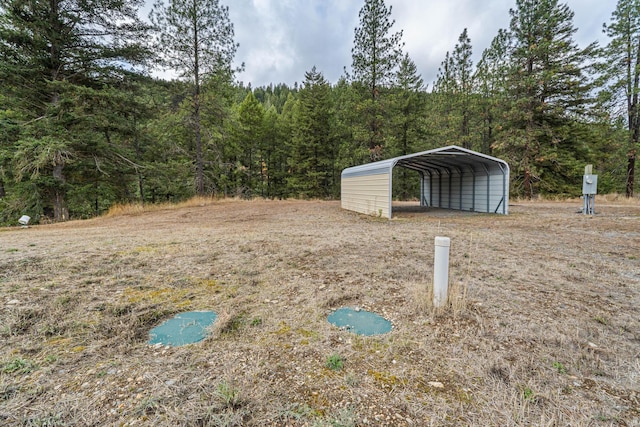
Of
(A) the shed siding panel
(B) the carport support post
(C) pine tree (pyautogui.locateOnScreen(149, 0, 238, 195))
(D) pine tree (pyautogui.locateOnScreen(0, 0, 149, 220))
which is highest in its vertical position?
(C) pine tree (pyautogui.locateOnScreen(149, 0, 238, 195))

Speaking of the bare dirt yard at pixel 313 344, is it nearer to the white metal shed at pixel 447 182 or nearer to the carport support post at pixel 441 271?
the carport support post at pixel 441 271

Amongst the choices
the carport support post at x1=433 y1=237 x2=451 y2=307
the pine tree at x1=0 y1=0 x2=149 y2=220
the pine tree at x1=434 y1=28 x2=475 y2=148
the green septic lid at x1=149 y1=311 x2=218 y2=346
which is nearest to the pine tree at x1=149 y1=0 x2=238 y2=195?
the pine tree at x1=0 y1=0 x2=149 y2=220

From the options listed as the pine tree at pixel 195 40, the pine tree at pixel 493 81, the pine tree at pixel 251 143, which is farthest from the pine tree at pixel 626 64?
the pine tree at pixel 251 143

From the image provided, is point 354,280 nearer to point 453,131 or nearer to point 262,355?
point 262,355

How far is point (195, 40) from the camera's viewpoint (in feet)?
40.3

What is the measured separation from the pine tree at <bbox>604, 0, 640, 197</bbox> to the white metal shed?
8581mm

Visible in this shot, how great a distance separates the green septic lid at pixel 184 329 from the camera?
2.04 metres

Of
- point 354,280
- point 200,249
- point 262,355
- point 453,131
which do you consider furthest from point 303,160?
point 262,355

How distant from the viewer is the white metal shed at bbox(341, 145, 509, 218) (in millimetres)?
9016

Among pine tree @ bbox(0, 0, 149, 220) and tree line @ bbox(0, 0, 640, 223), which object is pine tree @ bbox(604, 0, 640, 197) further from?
pine tree @ bbox(0, 0, 149, 220)

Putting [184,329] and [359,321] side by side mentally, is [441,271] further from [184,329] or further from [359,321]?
[184,329]

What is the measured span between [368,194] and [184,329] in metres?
8.61

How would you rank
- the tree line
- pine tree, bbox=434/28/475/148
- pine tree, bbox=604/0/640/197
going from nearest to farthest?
the tree line → pine tree, bbox=604/0/640/197 → pine tree, bbox=434/28/475/148

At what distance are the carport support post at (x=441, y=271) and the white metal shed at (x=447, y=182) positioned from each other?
598 cm
